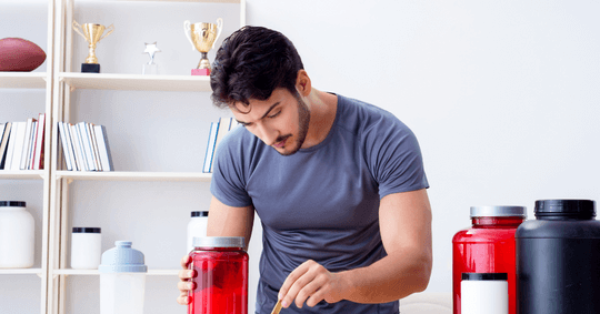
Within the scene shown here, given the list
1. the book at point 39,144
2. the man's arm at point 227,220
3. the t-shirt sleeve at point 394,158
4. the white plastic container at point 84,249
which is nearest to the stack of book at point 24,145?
→ the book at point 39,144

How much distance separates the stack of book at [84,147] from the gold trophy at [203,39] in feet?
1.74

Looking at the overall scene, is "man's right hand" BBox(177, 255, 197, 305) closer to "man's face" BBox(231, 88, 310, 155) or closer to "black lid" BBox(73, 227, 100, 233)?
"man's face" BBox(231, 88, 310, 155)

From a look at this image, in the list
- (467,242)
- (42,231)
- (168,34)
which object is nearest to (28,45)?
(168,34)

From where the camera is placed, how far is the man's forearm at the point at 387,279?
976 mm

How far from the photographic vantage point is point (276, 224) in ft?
4.43

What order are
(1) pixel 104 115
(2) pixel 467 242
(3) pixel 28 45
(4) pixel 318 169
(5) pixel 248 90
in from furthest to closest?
(1) pixel 104 115, (3) pixel 28 45, (4) pixel 318 169, (5) pixel 248 90, (2) pixel 467 242

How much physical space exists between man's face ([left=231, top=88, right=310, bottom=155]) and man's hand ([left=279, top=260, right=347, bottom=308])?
0.34 meters

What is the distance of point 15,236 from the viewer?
2490 millimetres

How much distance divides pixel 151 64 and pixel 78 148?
1.65ft

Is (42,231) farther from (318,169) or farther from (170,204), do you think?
(318,169)

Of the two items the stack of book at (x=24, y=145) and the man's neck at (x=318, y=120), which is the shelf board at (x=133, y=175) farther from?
the man's neck at (x=318, y=120)

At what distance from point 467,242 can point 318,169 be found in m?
0.51

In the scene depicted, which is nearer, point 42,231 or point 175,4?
point 42,231

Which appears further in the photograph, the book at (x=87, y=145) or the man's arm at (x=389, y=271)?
the book at (x=87, y=145)
